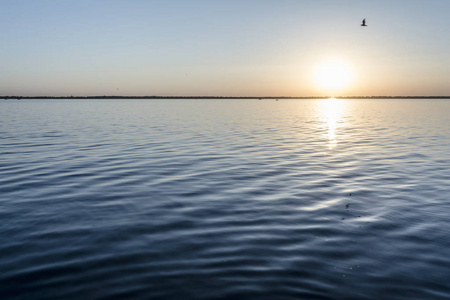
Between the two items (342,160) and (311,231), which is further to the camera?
(342,160)

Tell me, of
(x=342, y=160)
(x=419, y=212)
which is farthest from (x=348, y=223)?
(x=342, y=160)

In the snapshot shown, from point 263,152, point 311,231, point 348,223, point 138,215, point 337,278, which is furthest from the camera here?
point 263,152

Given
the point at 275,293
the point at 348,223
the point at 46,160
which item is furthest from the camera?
the point at 46,160

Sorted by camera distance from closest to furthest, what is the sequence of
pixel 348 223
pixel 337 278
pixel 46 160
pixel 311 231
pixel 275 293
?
pixel 275 293 → pixel 337 278 → pixel 311 231 → pixel 348 223 → pixel 46 160

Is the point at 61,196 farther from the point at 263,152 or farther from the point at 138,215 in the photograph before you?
the point at 263,152

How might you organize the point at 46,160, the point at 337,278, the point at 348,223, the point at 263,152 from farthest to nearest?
the point at 263,152 < the point at 46,160 < the point at 348,223 < the point at 337,278

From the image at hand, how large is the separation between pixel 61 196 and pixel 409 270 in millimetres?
11446

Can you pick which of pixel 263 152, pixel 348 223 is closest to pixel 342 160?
pixel 263 152

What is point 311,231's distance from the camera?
10.1 m

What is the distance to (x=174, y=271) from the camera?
7.63m

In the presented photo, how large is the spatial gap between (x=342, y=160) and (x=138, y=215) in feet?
47.4

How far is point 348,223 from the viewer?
10734 millimetres

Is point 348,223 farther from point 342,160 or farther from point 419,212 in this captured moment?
point 342,160

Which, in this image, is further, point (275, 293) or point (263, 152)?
point (263, 152)
